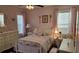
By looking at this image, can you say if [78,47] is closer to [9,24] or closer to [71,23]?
[71,23]

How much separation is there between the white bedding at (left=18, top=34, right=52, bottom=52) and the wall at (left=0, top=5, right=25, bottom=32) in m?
Answer: 0.24

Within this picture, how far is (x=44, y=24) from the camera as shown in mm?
1597

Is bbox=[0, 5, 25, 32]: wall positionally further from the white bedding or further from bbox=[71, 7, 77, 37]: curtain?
bbox=[71, 7, 77, 37]: curtain

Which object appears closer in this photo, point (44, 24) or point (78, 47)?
point (78, 47)

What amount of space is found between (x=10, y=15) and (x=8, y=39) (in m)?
0.35

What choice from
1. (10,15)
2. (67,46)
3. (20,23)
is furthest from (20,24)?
(67,46)

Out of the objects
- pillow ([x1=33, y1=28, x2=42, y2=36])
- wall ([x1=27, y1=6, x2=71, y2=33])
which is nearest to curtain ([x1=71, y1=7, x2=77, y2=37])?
wall ([x1=27, y1=6, x2=71, y2=33])

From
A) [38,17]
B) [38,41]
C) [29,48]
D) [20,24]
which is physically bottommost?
[29,48]

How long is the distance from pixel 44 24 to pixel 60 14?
279 mm

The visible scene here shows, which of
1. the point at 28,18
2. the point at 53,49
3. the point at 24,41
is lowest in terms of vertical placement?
the point at 53,49

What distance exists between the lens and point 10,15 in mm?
1539

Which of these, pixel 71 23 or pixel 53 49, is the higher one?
pixel 71 23

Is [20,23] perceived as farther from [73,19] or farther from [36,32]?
[73,19]

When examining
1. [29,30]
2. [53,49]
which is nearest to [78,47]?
[53,49]
